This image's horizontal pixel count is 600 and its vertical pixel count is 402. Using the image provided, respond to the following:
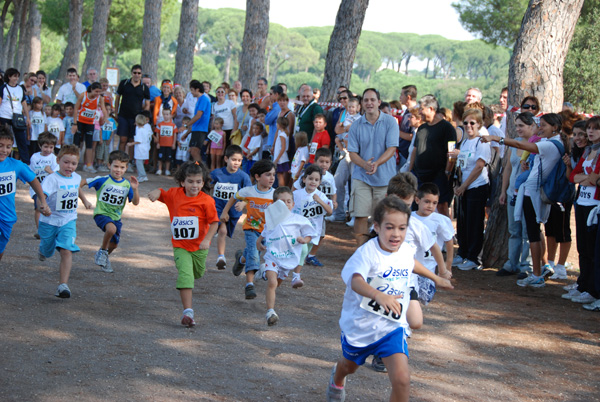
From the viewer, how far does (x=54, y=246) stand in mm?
7758

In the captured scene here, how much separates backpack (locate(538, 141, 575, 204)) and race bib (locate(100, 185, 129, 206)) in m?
5.17

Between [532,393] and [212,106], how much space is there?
12828 mm

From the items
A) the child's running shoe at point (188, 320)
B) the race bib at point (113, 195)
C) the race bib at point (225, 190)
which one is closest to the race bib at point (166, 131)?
the race bib at point (225, 190)

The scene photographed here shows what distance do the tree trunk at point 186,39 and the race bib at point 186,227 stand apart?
17.3m

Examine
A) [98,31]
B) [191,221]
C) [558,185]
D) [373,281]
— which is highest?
[98,31]

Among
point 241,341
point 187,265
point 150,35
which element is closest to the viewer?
point 241,341

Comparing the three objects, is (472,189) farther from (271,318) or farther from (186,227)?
(186,227)

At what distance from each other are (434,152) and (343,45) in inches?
269

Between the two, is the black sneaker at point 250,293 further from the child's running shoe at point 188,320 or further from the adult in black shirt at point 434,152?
the adult in black shirt at point 434,152

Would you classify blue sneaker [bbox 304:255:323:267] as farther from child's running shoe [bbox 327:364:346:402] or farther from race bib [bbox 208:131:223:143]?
race bib [bbox 208:131:223:143]

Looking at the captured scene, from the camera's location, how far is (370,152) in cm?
955

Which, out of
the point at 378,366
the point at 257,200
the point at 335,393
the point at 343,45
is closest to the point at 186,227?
the point at 257,200

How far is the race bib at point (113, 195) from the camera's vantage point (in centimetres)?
848

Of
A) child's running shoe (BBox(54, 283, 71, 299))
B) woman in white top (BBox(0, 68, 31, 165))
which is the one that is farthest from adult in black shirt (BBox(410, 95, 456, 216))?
woman in white top (BBox(0, 68, 31, 165))
